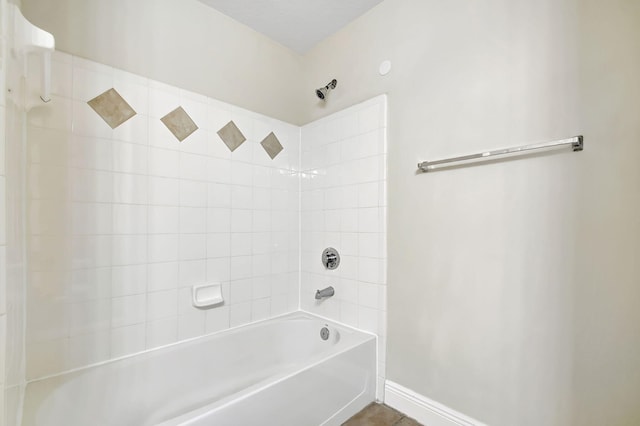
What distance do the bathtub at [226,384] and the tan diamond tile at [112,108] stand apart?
4.03ft

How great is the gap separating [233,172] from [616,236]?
1889mm

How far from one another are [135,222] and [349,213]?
1252mm

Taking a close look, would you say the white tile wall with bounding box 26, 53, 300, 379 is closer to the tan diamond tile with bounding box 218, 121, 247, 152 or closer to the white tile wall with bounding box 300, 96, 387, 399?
the tan diamond tile with bounding box 218, 121, 247, 152

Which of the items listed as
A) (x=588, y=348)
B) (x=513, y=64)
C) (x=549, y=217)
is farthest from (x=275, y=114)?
(x=588, y=348)

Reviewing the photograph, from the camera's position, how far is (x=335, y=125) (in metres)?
1.95

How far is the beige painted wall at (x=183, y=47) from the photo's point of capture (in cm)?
129

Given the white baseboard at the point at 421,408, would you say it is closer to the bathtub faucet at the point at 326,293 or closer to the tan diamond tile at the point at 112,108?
the bathtub faucet at the point at 326,293

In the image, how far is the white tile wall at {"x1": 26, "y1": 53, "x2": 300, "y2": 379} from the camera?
1218 mm

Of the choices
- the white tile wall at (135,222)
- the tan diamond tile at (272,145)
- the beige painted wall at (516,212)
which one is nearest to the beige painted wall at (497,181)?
the beige painted wall at (516,212)

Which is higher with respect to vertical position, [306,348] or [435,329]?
A: [435,329]

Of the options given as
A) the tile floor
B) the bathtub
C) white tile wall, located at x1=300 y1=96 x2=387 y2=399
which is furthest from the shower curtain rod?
the tile floor

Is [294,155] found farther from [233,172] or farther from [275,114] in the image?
[233,172]

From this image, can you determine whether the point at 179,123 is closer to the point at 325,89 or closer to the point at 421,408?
the point at 325,89

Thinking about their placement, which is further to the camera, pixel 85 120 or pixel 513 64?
pixel 85 120
